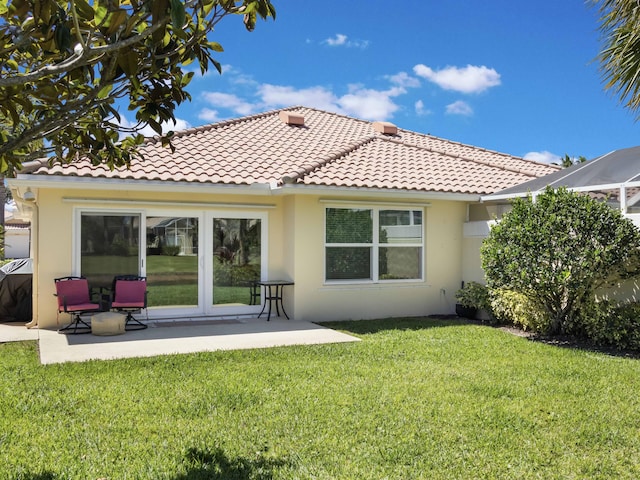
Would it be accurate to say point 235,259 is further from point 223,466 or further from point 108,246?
point 223,466

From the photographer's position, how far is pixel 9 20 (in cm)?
365

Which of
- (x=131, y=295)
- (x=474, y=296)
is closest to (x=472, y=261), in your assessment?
(x=474, y=296)

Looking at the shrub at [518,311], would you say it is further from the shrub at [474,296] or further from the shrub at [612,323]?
the shrub at [612,323]

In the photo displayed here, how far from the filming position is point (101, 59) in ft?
10.7

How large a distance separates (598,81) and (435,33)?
27.1 feet

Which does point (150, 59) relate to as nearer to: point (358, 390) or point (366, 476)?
point (366, 476)

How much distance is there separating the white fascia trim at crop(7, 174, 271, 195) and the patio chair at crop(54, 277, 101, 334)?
2041 mm

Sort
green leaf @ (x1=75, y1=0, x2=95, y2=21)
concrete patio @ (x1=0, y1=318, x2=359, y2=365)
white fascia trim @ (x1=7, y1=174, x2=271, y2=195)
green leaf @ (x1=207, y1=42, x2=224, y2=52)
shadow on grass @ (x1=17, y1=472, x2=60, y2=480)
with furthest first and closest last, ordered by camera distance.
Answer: white fascia trim @ (x1=7, y1=174, x2=271, y2=195)
concrete patio @ (x1=0, y1=318, x2=359, y2=365)
shadow on grass @ (x1=17, y1=472, x2=60, y2=480)
green leaf @ (x1=207, y1=42, x2=224, y2=52)
green leaf @ (x1=75, y1=0, x2=95, y2=21)

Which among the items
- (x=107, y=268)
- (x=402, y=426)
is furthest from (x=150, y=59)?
(x=107, y=268)

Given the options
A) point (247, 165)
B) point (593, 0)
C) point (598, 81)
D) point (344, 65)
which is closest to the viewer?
A: point (593, 0)

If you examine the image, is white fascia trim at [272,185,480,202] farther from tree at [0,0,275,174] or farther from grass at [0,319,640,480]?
tree at [0,0,275,174]

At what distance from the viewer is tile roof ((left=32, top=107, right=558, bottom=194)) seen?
495 inches

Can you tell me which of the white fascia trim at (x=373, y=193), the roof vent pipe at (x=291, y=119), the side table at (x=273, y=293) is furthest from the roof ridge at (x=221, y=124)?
the side table at (x=273, y=293)

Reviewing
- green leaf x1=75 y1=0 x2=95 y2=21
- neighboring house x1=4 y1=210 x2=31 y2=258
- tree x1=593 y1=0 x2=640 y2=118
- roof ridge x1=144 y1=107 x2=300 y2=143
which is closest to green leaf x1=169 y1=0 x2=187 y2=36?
green leaf x1=75 y1=0 x2=95 y2=21
